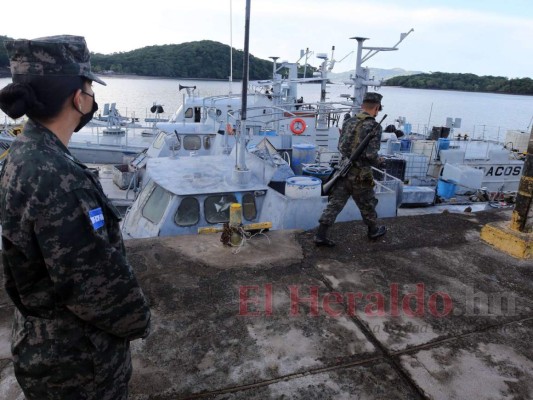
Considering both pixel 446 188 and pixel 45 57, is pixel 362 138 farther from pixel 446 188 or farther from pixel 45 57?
pixel 446 188

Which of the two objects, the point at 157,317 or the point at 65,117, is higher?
the point at 65,117

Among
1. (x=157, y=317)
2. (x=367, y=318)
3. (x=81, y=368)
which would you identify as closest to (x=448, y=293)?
(x=367, y=318)

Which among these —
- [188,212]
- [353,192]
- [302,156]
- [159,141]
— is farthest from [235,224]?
[159,141]

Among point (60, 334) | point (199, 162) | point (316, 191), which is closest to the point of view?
point (60, 334)

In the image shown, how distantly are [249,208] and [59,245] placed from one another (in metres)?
5.02

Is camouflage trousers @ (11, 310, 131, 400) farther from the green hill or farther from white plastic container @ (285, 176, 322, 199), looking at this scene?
the green hill

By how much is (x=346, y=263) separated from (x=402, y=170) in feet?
21.1

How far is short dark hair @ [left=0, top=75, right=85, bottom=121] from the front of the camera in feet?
4.53

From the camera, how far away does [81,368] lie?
60.3 inches

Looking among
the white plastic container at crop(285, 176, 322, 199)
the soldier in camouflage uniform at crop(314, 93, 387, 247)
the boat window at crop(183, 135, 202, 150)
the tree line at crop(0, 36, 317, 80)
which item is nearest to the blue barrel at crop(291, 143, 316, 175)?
the white plastic container at crop(285, 176, 322, 199)

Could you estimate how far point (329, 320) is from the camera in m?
3.48

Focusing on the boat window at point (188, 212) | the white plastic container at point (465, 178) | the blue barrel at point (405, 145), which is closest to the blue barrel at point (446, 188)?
the white plastic container at point (465, 178)

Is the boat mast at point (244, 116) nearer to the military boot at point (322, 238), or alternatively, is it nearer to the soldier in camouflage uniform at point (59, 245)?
the military boot at point (322, 238)

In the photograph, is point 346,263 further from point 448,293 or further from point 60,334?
point 60,334
